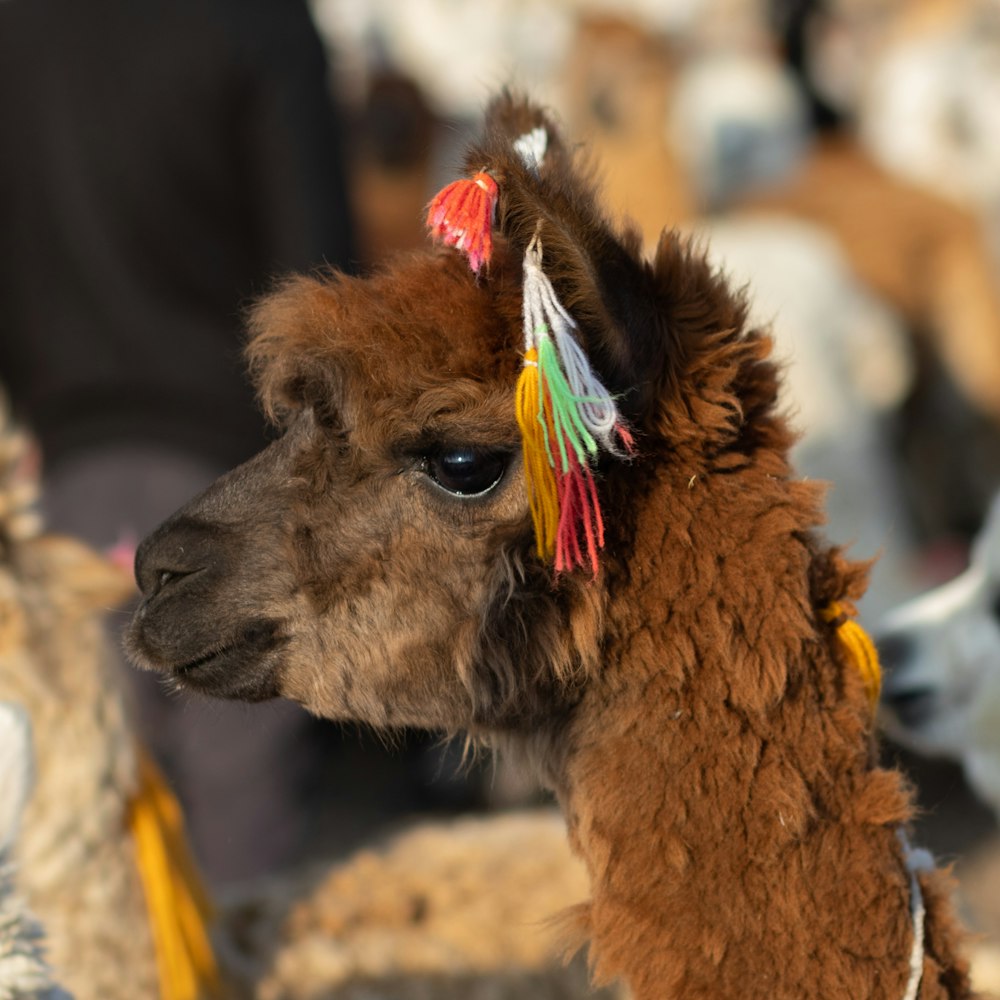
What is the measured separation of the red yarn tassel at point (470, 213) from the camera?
1.42m

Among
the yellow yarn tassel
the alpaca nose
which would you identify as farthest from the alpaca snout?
the yellow yarn tassel

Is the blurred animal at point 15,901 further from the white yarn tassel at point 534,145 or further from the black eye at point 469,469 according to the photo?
the white yarn tassel at point 534,145

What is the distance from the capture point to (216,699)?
5.33 ft

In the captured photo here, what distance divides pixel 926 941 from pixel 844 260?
168 inches

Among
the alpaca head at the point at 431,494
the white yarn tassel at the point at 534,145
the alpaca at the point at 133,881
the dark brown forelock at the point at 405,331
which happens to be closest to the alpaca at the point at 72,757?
the alpaca at the point at 133,881

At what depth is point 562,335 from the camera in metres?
1.40

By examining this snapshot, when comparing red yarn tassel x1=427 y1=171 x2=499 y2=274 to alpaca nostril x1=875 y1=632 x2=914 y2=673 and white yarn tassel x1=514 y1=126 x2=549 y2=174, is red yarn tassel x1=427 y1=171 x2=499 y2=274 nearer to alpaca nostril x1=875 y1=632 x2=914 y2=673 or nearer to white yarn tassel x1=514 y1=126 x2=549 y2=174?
white yarn tassel x1=514 y1=126 x2=549 y2=174

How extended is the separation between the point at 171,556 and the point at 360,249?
2.27 m

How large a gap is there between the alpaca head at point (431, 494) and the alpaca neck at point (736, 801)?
0.27ft

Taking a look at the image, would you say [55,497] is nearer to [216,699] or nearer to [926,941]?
[216,699]

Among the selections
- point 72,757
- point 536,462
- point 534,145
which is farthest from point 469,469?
point 72,757

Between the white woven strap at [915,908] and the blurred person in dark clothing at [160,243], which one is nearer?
the white woven strap at [915,908]

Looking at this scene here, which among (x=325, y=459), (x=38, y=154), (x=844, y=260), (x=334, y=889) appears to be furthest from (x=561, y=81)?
(x=325, y=459)

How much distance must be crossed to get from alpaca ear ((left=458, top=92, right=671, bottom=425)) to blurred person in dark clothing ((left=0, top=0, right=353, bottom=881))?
5.71ft
